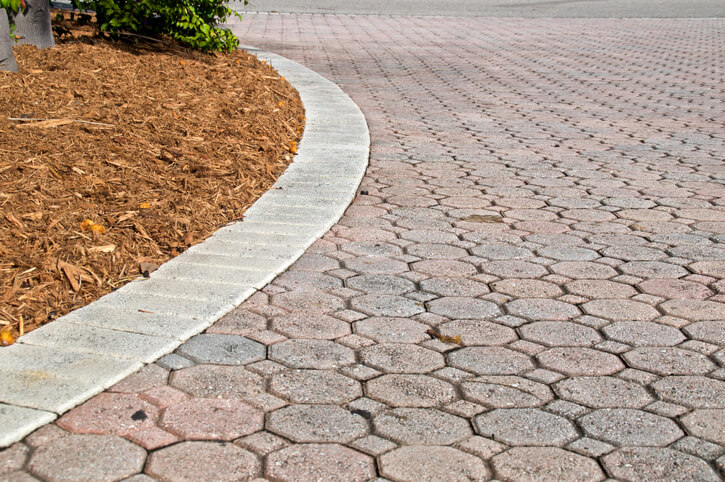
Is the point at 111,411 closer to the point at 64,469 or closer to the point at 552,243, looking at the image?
the point at 64,469

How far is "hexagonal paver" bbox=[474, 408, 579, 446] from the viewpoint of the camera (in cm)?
260

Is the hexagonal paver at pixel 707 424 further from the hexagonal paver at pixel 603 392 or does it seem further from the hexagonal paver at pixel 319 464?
the hexagonal paver at pixel 319 464

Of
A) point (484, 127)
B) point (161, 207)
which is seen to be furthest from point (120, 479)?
point (484, 127)

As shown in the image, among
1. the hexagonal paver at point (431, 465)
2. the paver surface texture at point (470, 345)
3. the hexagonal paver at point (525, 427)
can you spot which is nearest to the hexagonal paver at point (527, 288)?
the paver surface texture at point (470, 345)

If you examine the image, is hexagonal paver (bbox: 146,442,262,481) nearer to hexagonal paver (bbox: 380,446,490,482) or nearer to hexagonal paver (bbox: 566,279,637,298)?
hexagonal paver (bbox: 380,446,490,482)

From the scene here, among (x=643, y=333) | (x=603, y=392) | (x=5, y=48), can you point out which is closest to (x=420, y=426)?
(x=603, y=392)

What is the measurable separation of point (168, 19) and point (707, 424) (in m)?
7.63

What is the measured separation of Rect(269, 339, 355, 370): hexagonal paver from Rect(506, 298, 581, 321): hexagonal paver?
3.00 ft

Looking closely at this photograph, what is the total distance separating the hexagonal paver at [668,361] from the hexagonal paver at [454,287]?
2.86 ft

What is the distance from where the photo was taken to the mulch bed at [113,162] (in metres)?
3.66

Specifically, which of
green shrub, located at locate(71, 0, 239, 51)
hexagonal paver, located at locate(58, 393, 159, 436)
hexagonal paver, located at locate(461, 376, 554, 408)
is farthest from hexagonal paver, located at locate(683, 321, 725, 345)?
green shrub, located at locate(71, 0, 239, 51)

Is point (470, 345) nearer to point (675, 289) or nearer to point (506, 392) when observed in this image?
point (506, 392)

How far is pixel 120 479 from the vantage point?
2.31 meters

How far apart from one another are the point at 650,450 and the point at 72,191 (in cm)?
341
